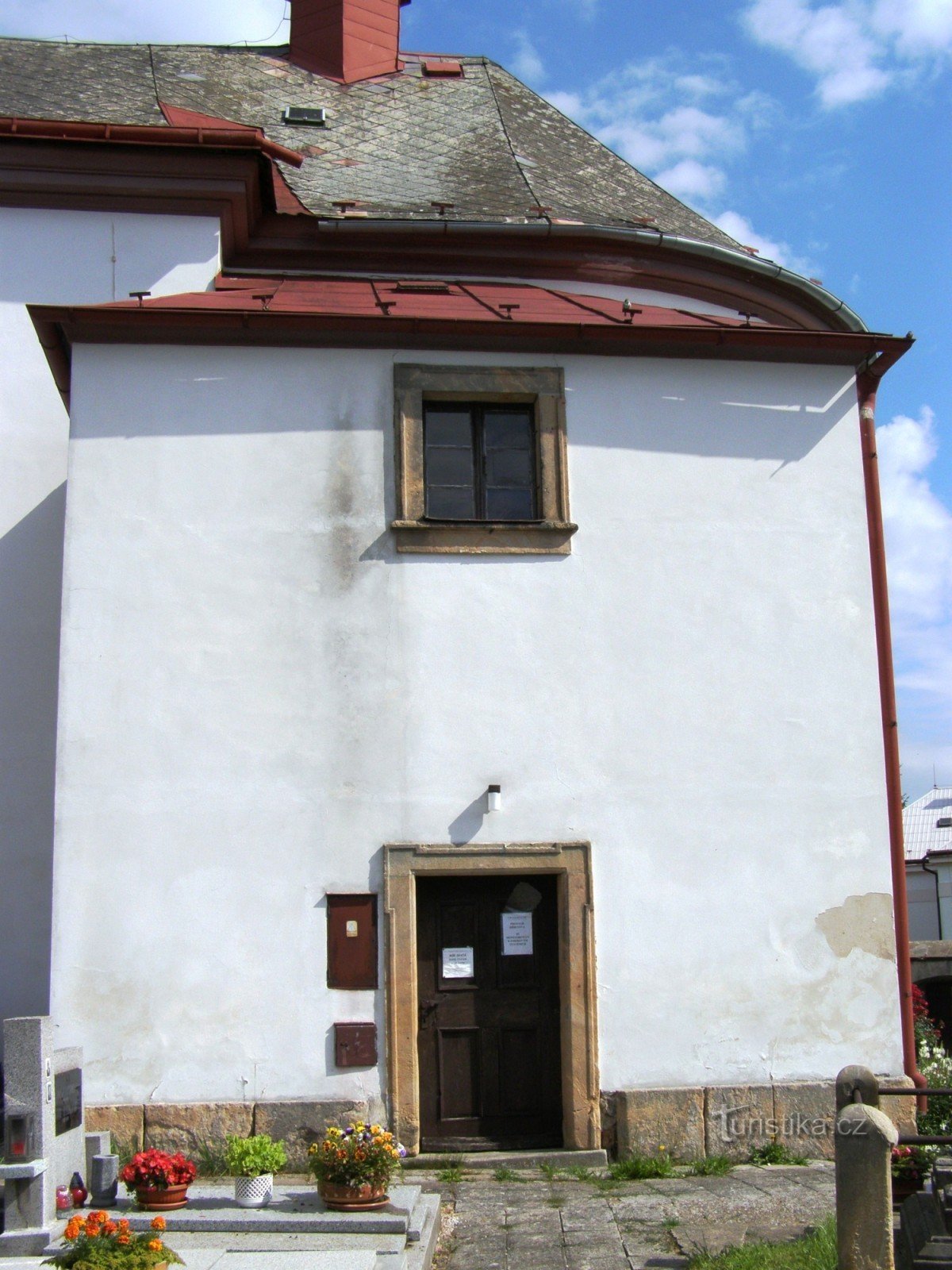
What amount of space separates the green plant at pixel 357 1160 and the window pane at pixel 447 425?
4.84 metres

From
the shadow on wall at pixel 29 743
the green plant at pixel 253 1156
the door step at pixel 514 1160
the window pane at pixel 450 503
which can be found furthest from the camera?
the shadow on wall at pixel 29 743

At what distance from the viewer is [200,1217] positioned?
6824 millimetres

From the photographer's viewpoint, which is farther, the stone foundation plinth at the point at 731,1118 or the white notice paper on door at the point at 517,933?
the white notice paper on door at the point at 517,933

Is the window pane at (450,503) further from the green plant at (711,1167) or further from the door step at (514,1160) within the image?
the green plant at (711,1167)

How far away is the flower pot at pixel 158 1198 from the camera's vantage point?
23.1 feet

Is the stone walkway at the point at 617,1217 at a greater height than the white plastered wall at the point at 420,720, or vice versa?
the white plastered wall at the point at 420,720

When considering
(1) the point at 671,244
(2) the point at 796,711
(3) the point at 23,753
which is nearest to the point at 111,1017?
(3) the point at 23,753

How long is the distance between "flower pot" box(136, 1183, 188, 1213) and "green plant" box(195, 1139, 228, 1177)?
1.11 meters

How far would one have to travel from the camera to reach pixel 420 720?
8977mm

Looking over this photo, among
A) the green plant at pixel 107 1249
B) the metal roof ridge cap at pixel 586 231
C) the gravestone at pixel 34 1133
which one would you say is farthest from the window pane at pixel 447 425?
the green plant at pixel 107 1249

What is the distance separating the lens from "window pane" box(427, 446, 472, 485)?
9.46 meters

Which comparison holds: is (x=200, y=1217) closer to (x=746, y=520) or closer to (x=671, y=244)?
(x=746, y=520)

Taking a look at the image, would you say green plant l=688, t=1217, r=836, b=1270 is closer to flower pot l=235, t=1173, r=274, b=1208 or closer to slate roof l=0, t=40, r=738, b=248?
flower pot l=235, t=1173, r=274, b=1208

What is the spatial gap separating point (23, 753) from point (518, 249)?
19.4ft
